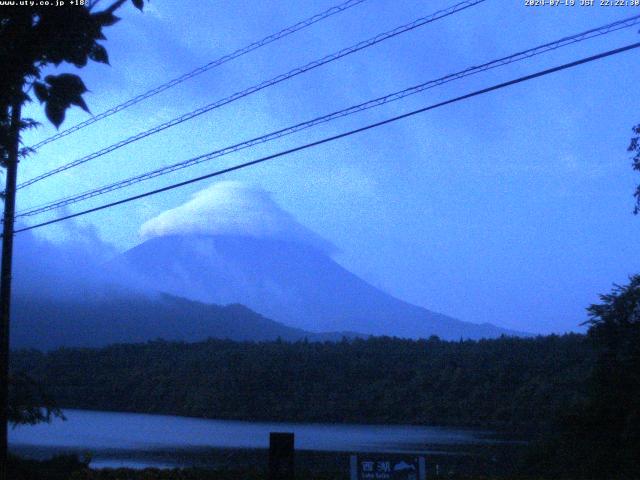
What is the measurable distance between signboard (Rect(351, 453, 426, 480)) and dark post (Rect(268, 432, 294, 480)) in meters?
1.73

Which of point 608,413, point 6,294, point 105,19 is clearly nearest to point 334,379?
point 608,413

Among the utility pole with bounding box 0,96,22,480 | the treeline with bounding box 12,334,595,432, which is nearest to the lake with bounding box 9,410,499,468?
the treeline with bounding box 12,334,595,432

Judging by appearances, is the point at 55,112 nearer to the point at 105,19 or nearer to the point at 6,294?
the point at 105,19

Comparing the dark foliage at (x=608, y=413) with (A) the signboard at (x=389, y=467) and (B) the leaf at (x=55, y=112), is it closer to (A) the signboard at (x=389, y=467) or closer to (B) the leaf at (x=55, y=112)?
(A) the signboard at (x=389, y=467)

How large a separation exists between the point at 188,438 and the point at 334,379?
18378 mm

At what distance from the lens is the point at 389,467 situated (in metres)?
9.40

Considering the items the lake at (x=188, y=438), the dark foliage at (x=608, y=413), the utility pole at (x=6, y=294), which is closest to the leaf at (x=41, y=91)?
the utility pole at (x=6, y=294)

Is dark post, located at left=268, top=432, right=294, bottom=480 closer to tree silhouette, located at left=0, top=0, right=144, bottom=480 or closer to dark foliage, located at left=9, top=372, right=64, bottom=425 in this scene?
tree silhouette, located at left=0, top=0, right=144, bottom=480

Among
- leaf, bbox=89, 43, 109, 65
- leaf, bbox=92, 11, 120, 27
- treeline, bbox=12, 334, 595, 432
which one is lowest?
leaf, bbox=89, 43, 109, 65

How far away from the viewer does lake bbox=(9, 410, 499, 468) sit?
27.7 meters

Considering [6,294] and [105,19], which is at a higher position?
[6,294]

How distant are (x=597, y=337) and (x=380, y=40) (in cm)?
1297

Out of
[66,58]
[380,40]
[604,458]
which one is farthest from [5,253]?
[604,458]

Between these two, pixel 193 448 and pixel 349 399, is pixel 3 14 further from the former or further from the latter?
pixel 349 399
